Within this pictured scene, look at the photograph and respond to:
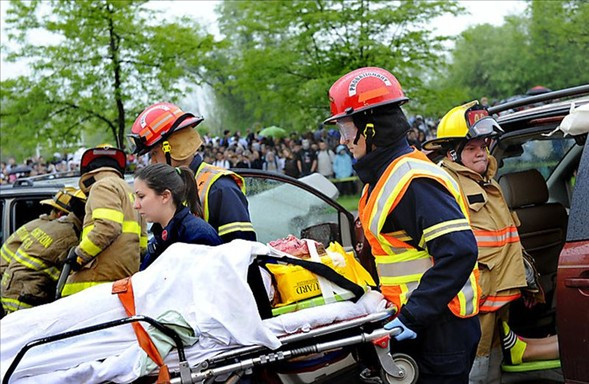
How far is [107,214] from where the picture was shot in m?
4.63

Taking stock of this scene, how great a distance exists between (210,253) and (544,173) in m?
3.69

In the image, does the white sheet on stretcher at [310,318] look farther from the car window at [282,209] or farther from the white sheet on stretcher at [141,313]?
the car window at [282,209]

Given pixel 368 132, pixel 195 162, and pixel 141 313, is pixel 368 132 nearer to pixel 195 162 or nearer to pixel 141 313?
pixel 141 313

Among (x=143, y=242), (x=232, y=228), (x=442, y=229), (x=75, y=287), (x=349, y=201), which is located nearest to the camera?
(x=442, y=229)

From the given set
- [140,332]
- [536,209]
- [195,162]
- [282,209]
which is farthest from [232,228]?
[536,209]

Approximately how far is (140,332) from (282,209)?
2.98 meters

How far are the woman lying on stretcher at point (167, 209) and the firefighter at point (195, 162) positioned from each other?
1.04ft

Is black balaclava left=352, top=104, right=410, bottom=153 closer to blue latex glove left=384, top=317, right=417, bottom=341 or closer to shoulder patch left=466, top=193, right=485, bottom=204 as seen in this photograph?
blue latex glove left=384, top=317, right=417, bottom=341

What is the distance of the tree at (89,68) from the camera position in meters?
14.9

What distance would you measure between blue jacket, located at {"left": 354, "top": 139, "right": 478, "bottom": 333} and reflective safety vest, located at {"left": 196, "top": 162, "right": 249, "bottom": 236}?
3.98 ft

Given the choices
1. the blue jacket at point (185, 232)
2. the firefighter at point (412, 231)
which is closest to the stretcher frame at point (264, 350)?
the firefighter at point (412, 231)

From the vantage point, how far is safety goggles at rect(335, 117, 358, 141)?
10.4 ft

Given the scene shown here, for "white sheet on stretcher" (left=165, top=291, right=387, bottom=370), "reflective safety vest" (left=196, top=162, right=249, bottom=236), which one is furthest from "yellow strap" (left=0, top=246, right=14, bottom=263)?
"white sheet on stretcher" (left=165, top=291, right=387, bottom=370)

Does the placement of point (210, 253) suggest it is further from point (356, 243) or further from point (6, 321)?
point (356, 243)
